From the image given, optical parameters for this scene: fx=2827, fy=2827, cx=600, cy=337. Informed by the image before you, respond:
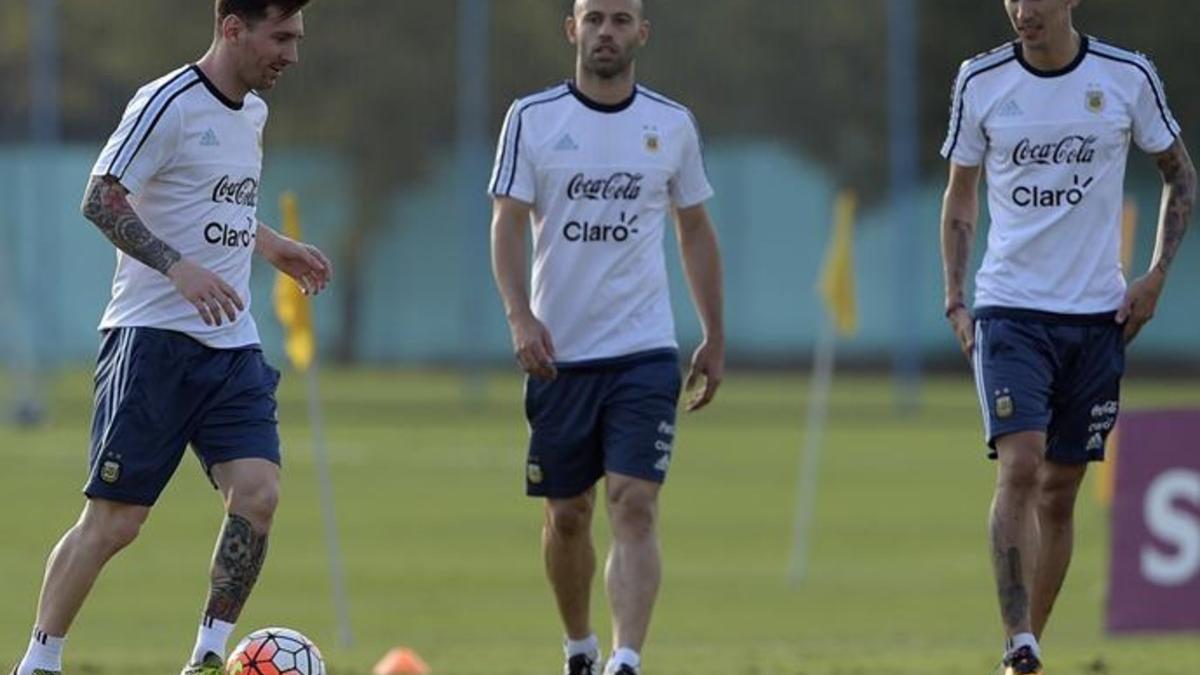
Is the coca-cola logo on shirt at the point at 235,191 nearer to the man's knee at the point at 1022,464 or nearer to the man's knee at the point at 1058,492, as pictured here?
the man's knee at the point at 1022,464

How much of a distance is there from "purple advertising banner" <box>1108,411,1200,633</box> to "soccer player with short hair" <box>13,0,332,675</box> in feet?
23.6

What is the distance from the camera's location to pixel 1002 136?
10.5 meters

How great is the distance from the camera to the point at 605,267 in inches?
432

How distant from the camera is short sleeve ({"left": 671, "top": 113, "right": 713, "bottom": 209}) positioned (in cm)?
1105

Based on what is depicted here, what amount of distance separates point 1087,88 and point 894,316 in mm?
27113

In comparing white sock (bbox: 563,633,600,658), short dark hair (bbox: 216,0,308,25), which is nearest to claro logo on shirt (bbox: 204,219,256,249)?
short dark hair (bbox: 216,0,308,25)

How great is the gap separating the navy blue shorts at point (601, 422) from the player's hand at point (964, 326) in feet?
3.59

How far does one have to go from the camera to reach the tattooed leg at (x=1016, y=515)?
33.8ft

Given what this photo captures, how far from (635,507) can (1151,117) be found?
2427mm

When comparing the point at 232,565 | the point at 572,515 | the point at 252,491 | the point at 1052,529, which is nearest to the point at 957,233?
the point at 1052,529

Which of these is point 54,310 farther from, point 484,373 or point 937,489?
point 937,489

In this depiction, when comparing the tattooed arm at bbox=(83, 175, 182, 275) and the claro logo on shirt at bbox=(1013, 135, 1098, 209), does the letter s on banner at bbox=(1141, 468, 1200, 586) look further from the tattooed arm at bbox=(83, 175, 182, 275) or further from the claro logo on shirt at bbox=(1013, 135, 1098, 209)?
the tattooed arm at bbox=(83, 175, 182, 275)

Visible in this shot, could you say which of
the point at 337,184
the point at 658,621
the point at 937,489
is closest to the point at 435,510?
the point at 937,489

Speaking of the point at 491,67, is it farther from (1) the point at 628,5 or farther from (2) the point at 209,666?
(2) the point at 209,666
